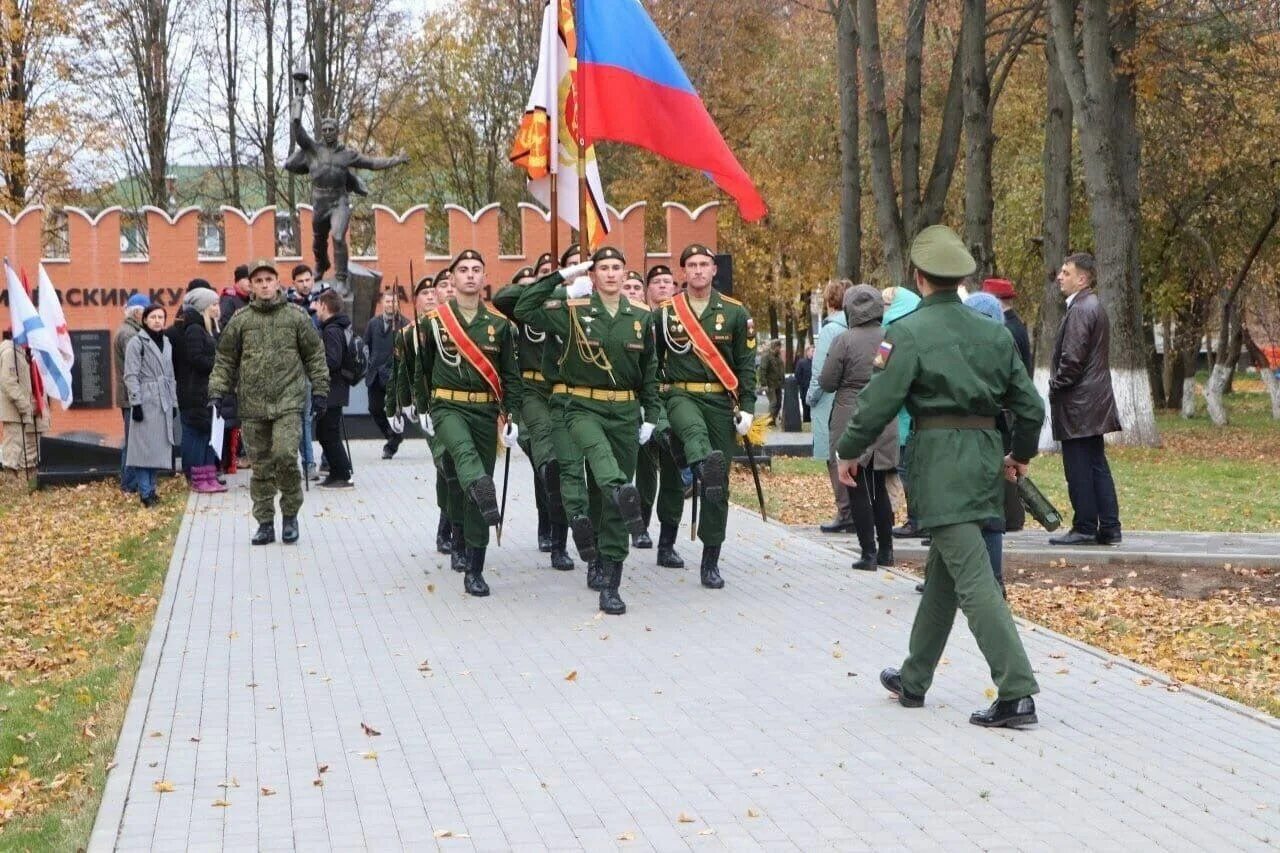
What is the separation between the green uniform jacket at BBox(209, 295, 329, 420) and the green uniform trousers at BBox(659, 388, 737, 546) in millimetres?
3439

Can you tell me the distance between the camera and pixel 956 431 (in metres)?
7.00

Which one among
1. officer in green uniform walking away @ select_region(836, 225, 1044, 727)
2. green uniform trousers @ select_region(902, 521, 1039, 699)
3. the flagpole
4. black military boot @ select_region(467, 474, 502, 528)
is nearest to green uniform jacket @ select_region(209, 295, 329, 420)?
the flagpole

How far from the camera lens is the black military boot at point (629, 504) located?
31.9 ft

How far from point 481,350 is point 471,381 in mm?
198

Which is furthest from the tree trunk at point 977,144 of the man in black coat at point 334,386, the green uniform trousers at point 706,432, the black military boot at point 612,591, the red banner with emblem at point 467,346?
the black military boot at point 612,591

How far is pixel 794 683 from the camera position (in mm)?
7898

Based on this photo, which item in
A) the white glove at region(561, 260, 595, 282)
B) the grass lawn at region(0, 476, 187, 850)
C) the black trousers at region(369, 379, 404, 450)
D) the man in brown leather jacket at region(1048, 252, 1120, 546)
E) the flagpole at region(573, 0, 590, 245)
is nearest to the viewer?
A: the grass lawn at region(0, 476, 187, 850)

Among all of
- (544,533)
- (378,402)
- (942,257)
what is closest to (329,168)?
(378,402)

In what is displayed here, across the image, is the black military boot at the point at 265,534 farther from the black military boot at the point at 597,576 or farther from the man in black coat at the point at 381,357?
the man in black coat at the point at 381,357

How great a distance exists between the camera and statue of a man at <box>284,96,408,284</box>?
25578 millimetres

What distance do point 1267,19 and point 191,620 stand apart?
21072 millimetres

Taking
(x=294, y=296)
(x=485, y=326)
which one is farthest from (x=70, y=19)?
(x=485, y=326)

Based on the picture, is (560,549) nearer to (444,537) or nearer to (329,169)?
(444,537)

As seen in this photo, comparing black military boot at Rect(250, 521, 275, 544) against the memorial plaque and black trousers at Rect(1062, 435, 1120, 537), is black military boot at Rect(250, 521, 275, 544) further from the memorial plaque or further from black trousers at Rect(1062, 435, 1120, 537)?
the memorial plaque
